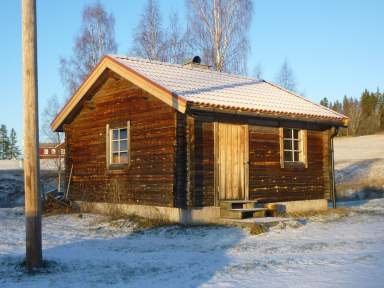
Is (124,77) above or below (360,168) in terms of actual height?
above

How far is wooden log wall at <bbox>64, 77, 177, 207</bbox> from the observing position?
41.5ft

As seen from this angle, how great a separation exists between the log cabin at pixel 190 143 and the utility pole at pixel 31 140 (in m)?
4.70

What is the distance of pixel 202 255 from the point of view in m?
8.66

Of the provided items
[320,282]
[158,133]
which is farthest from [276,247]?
[158,133]

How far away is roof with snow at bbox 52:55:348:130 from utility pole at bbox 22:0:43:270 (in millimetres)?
4691

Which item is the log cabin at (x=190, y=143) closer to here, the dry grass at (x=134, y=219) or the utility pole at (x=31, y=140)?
the dry grass at (x=134, y=219)

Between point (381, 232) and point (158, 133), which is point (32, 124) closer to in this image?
point (158, 133)

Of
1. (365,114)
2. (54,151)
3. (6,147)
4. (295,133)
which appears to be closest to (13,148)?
(6,147)

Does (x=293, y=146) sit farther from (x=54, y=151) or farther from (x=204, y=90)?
(x=54, y=151)

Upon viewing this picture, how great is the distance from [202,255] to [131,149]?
587cm

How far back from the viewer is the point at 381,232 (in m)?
11.1

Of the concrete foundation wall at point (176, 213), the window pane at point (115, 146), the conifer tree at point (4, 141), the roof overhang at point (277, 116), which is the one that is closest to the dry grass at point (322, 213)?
the concrete foundation wall at point (176, 213)

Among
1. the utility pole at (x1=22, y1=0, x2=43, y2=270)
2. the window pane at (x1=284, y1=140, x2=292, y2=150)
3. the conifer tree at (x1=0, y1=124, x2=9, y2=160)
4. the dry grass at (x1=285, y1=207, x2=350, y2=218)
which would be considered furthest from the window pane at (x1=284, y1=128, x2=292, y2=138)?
the conifer tree at (x1=0, y1=124, x2=9, y2=160)

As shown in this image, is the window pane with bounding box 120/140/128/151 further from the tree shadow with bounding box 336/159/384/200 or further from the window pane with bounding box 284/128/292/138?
the tree shadow with bounding box 336/159/384/200
